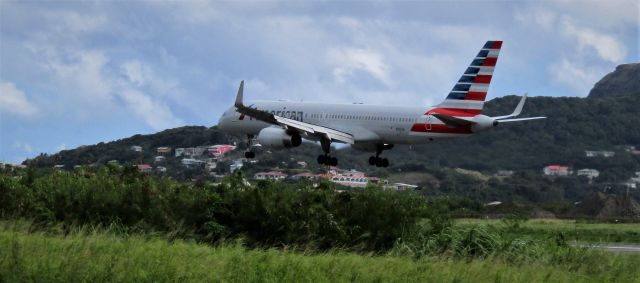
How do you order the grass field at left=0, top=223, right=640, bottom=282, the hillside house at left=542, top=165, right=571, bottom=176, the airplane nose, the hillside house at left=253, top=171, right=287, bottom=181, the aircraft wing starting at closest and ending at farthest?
the grass field at left=0, top=223, right=640, bottom=282, the hillside house at left=253, top=171, right=287, bottom=181, the aircraft wing, the airplane nose, the hillside house at left=542, top=165, right=571, bottom=176

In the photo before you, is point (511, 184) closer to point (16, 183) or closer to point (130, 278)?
point (16, 183)

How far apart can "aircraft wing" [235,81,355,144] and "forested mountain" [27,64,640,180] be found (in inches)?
991

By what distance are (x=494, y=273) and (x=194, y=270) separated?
642 centimetres

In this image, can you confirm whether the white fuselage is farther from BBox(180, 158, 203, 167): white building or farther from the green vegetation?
BBox(180, 158, 203, 167): white building

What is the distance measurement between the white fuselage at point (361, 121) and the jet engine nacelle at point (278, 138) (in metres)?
2.74

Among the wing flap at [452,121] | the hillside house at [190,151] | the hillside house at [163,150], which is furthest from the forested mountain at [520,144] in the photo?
A: the wing flap at [452,121]

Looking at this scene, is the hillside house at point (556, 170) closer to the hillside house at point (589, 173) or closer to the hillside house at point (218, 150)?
the hillside house at point (589, 173)

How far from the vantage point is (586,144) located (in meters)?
162

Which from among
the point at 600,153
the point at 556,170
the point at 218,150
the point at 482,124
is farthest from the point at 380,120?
the point at 600,153

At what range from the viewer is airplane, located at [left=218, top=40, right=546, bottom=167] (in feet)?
208

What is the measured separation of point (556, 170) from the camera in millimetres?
132000

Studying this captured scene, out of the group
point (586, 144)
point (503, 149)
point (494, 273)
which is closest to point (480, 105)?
point (494, 273)

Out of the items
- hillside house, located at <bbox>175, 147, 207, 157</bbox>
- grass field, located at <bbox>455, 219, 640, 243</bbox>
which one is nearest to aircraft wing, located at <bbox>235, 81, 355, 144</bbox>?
grass field, located at <bbox>455, 219, 640, 243</bbox>

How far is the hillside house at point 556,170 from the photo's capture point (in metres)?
129
